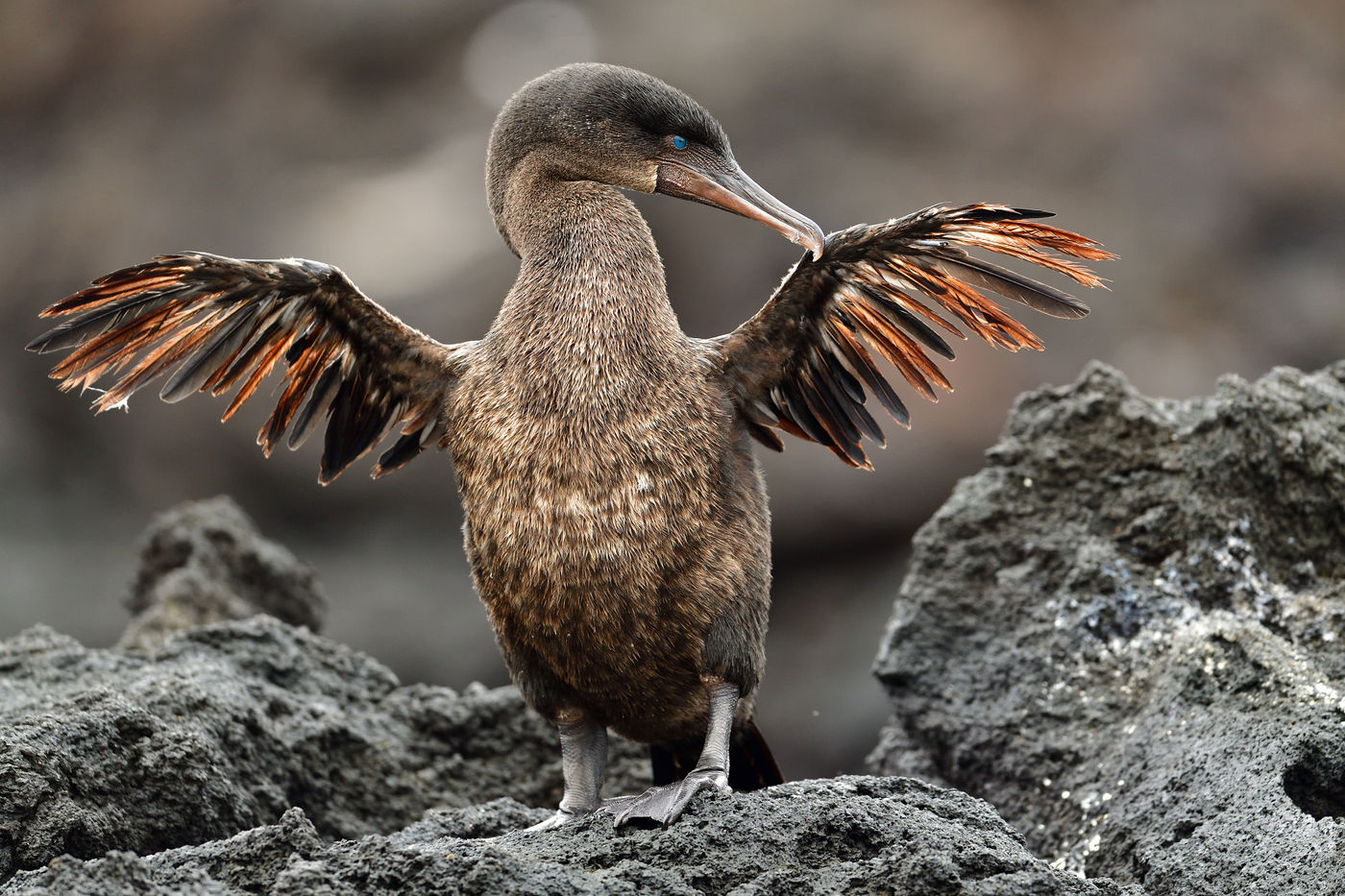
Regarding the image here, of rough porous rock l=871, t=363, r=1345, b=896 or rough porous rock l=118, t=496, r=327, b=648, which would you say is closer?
rough porous rock l=871, t=363, r=1345, b=896

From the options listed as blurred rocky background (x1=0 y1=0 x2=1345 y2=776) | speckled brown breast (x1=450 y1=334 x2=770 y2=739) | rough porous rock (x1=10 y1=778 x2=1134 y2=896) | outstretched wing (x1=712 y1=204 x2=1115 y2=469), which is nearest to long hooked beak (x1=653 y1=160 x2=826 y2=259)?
outstretched wing (x1=712 y1=204 x2=1115 y2=469)

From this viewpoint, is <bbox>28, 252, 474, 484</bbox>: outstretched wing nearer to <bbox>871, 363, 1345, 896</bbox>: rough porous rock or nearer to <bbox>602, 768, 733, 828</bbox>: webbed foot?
<bbox>602, 768, 733, 828</bbox>: webbed foot

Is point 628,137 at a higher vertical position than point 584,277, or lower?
higher

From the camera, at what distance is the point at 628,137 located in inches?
175

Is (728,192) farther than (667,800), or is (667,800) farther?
(728,192)

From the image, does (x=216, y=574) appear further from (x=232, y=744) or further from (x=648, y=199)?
(x=648, y=199)

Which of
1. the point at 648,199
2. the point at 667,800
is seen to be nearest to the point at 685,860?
the point at 667,800

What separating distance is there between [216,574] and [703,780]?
130 inches

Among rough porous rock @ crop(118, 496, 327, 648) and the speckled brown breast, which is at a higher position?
rough porous rock @ crop(118, 496, 327, 648)

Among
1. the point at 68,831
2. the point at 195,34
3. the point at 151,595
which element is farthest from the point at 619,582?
the point at 195,34

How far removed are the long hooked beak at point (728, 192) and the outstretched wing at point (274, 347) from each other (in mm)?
831

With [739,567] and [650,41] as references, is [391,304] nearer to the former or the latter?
[650,41]

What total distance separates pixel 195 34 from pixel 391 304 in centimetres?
430

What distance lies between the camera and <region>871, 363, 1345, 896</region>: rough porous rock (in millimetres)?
3762
